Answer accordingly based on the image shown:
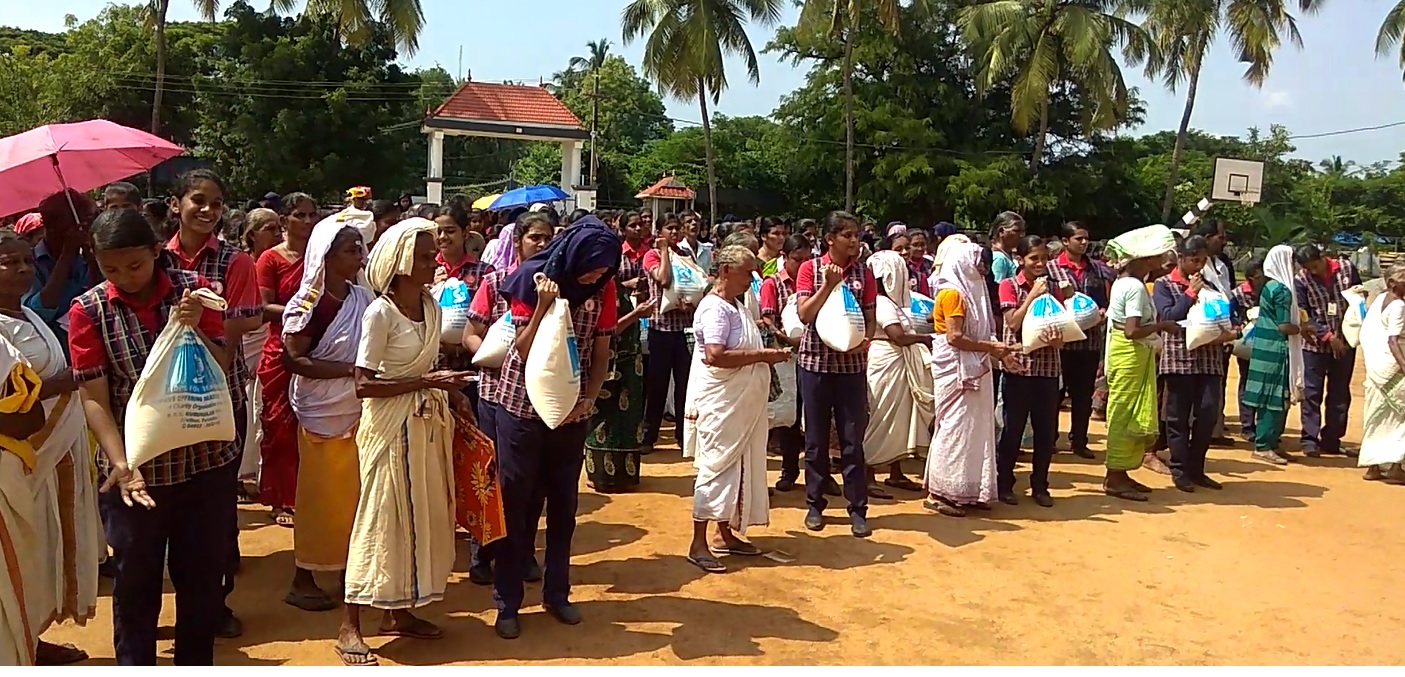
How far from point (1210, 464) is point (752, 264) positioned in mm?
5166

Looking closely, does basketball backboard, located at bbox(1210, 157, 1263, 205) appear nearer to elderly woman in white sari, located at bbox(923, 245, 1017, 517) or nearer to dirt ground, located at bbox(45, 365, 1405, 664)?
dirt ground, located at bbox(45, 365, 1405, 664)

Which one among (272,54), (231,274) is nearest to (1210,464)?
(231,274)

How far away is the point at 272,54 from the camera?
2483 centimetres

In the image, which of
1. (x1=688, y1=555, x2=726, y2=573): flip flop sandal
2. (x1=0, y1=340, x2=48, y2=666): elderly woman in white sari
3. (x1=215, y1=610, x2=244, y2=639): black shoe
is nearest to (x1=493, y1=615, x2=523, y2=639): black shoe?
(x1=215, y1=610, x2=244, y2=639): black shoe

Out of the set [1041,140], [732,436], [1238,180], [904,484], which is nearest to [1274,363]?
[904,484]

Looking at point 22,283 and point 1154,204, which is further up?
point 1154,204

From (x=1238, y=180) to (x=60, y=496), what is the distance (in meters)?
22.0

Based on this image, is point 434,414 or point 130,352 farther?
point 434,414

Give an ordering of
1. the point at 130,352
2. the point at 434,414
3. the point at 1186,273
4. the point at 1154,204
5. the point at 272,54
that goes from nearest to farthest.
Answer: the point at 130,352 < the point at 434,414 < the point at 1186,273 < the point at 272,54 < the point at 1154,204

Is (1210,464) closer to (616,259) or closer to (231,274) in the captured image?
(616,259)

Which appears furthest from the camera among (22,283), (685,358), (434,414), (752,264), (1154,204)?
(1154,204)

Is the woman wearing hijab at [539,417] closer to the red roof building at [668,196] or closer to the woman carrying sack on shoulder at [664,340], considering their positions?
the woman carrying sack on shoulder at [664,340]

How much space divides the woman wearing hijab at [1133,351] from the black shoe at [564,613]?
4.04 m

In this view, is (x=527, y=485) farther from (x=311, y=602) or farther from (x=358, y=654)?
(x=311, y=602)
